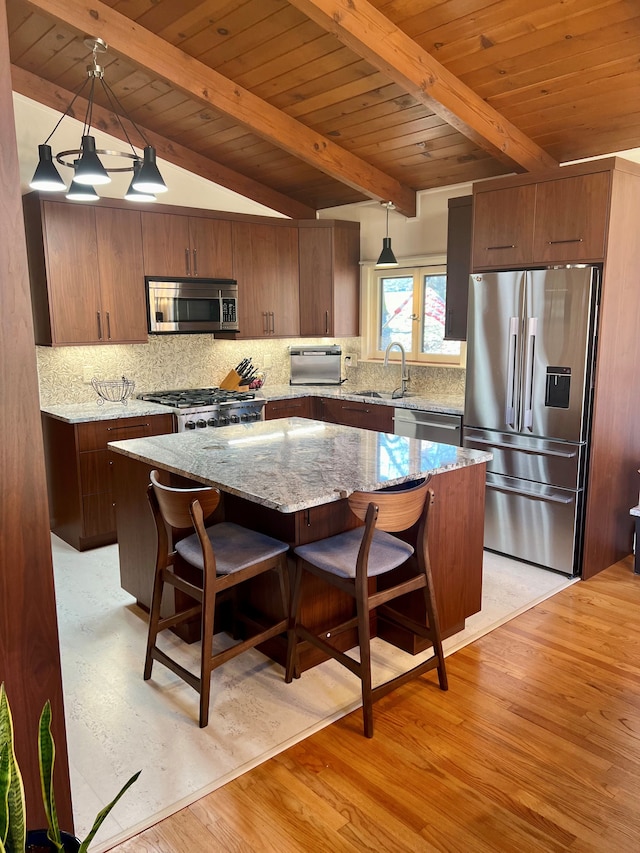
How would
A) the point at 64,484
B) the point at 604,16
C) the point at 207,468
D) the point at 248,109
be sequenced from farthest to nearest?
the point at 64,484 → the point at 248,109 → the point at 604,16 → the point at 207,468

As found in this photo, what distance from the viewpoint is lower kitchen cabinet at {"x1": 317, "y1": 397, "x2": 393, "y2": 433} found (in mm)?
4910

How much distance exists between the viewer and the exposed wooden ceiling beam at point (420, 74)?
2.93 m

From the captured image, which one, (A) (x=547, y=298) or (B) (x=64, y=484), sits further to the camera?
(B) (x=64, y=484)

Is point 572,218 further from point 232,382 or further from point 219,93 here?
point 232,382

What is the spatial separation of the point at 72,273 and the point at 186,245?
0.96 meters

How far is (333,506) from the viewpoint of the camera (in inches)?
109

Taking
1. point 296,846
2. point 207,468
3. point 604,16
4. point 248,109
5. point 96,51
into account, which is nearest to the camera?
point 296,846

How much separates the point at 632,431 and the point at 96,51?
399 centimetres

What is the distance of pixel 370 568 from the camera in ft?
7.89

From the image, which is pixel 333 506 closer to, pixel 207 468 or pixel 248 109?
pixel 207 468

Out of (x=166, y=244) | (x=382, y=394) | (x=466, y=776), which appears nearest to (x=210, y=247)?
(x=166, y=244)

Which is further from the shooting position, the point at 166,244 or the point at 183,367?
the point at 183,367

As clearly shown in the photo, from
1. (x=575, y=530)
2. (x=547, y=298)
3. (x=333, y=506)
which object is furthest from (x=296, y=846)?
(x=547, y=298)

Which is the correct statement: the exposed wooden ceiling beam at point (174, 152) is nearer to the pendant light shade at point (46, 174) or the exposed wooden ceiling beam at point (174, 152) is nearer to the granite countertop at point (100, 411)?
the pendant light shade at point (46, 174)
